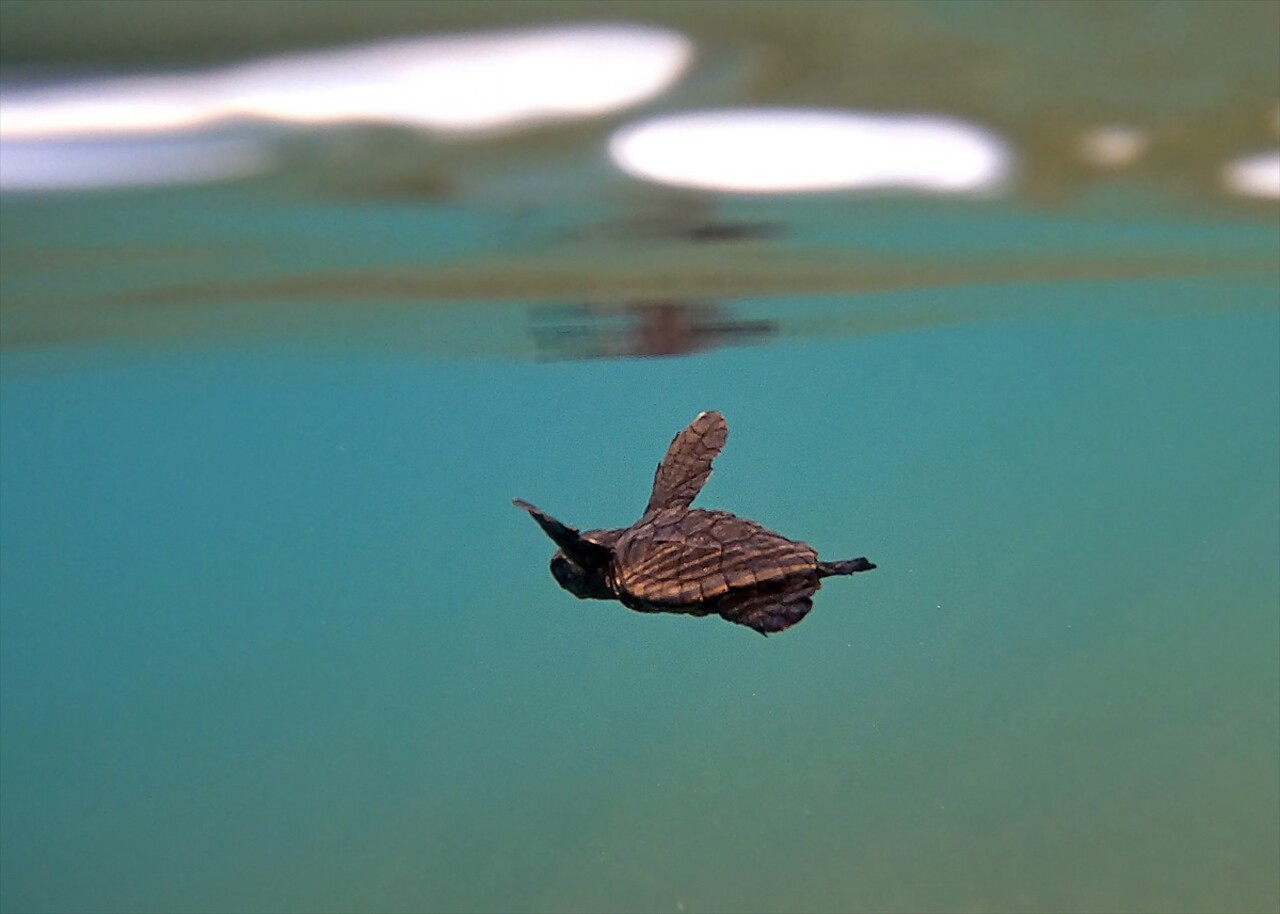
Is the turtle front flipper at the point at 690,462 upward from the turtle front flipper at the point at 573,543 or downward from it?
upward

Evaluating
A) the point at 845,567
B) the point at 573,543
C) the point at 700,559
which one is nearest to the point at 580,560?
the point at 573,543

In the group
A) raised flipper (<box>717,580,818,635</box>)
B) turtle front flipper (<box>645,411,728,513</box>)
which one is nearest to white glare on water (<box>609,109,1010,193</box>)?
turtle front flipper (<box>645,411,728,513</box>)

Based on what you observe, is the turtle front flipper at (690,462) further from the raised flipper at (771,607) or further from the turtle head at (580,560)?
the raised flipper at (771,607)

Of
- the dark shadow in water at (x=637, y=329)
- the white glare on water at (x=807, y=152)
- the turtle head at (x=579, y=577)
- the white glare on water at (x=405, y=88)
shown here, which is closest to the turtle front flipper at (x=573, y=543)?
the turtle head at (x=579, y=577)

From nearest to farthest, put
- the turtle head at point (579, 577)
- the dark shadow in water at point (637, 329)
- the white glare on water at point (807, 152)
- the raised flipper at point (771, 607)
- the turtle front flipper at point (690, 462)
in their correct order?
1. the raised flipper at point (771, 607)
2. the turtle head at point (579, 577)
3. the turtle front flipper at point (690, 462)
4. the white glare on water at point (807, 152)
5. the dark shadow in water at point (637, 329)

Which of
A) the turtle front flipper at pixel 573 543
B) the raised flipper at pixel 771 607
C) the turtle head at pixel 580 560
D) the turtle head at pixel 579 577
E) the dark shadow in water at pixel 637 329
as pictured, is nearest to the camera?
the turtle front flipper at pixel 573 543

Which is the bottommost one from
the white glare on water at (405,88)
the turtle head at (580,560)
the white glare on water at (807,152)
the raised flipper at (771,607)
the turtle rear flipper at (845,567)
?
the raised flipper at (771,607)

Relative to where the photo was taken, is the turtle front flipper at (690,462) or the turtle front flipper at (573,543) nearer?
the turtle front flipper at (573,543)
